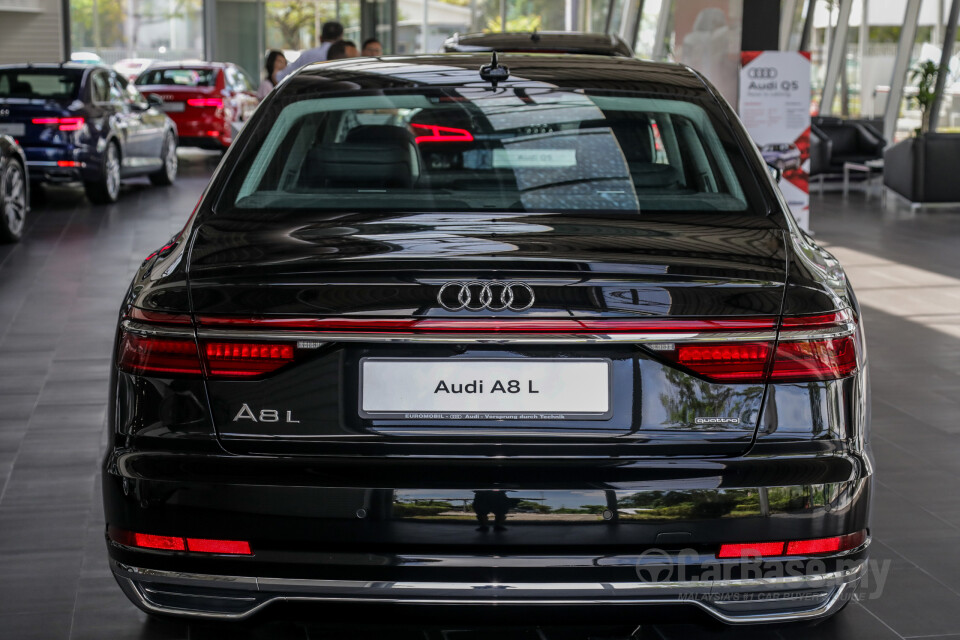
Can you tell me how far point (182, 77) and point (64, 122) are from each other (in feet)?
23.9

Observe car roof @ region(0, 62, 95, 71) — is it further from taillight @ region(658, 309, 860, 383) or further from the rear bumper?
taillight @ region(658, 309, 860, 383)

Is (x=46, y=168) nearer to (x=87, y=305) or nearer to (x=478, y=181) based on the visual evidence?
(x=87, y=305)

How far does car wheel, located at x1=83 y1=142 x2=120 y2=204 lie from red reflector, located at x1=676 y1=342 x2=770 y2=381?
1203 cm

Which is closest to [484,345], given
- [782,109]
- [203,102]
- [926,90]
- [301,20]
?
[782,109]

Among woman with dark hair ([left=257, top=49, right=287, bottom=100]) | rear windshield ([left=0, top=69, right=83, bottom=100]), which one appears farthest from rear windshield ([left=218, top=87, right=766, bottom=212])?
rear windshield ([left=0, top=69, right=83, bottom=100])

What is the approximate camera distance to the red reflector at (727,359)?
2291mm

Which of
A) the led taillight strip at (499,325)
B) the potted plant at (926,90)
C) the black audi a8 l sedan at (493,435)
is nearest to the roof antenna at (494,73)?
the black audi a8 l sedan at (493,435)

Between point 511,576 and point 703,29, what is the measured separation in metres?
10.3

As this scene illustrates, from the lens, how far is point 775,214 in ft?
9.16

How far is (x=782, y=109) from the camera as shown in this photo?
1047cm

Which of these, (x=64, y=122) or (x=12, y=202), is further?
(x=64, y=122)

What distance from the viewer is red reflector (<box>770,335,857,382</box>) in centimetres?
233

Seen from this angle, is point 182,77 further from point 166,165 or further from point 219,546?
point 219,546

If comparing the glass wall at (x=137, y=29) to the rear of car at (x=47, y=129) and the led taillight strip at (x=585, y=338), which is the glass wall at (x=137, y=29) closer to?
the rear of car at (x=47, y=129)
